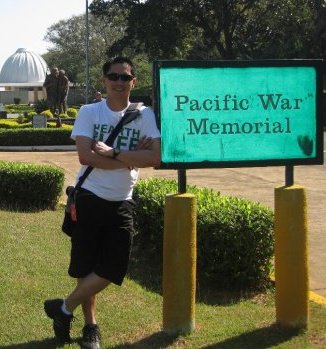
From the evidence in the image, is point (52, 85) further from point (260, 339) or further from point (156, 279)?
point (260, 339)

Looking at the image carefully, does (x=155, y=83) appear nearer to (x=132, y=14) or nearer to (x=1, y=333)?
(x=1, y=333)

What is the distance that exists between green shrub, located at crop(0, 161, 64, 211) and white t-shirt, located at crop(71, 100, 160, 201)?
14.5 ft

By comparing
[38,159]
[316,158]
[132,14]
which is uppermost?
[132,14]

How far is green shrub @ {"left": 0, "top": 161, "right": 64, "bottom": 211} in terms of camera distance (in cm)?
773

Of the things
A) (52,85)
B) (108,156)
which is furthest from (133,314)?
(52,85)

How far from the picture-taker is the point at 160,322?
13.1ft

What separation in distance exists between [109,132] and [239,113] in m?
0.74

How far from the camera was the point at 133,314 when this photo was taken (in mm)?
4141

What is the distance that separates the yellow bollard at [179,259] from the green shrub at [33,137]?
1570 cm

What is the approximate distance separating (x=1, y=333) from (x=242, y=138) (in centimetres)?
173

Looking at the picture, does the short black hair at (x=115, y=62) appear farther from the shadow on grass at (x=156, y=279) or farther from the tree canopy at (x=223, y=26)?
the tree canopy at (x=223, y=26)

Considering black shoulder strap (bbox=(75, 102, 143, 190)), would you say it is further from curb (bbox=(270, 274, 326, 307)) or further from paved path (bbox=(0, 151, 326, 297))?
paved path (bbox=(0, 151, 326, 297))

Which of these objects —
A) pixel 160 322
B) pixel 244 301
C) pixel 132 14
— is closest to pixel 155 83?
pixel 160 322

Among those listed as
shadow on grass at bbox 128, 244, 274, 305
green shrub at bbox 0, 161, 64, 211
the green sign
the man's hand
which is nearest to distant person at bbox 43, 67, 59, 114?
green shrub at bbox 0, 161, 64, 211
